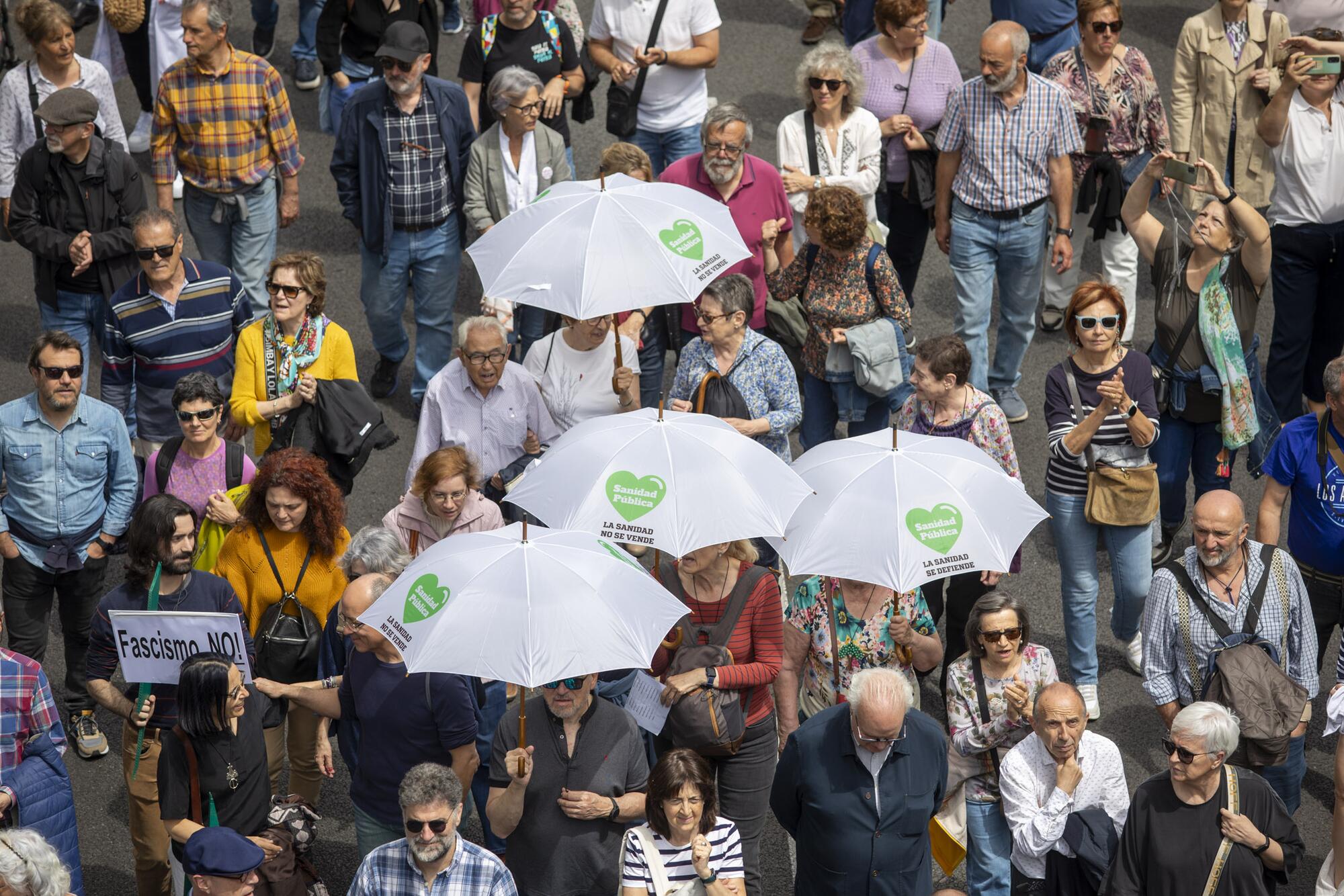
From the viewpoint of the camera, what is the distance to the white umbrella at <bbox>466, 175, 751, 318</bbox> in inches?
327

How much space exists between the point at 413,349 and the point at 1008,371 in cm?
400

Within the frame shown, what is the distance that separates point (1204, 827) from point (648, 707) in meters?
2.21

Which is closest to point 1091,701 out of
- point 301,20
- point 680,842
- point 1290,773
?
point 1290,773

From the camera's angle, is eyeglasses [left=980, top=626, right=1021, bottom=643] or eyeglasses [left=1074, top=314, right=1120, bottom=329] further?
eyeglasses [left=1074, top=314, right=1120, bottom=329]

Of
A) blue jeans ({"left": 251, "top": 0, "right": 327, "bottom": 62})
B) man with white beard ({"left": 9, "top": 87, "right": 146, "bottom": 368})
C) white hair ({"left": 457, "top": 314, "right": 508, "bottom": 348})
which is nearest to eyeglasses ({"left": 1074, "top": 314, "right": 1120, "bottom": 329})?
white hair ({"left": 457, "top": 314, "right": 508, "bottom": 348})

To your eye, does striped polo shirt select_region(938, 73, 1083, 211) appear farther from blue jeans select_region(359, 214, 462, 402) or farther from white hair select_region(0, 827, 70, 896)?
white hair select_region(0, 827, 70, 896)

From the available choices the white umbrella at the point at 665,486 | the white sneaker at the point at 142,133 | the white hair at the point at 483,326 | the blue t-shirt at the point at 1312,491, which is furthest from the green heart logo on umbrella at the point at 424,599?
the white sneaker at the point at 142,133

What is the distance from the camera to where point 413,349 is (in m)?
12.1

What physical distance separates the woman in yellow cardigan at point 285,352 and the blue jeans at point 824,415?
260 cm

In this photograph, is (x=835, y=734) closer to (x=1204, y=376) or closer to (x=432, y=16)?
(x=1204, y=376)

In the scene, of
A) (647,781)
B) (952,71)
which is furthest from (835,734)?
(952,71)

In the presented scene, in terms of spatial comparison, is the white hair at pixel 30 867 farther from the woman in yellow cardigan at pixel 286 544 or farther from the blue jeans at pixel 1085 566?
the blue jeans at pixel 1085 566

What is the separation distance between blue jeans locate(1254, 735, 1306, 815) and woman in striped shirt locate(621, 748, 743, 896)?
273cm

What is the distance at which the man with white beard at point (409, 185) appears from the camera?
1062cm
